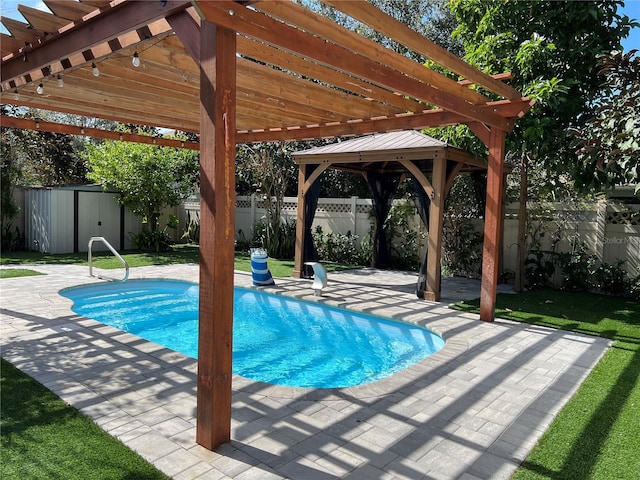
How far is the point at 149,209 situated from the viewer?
1478 cm

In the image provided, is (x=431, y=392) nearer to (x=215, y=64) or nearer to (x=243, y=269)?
(x=215, y=64)

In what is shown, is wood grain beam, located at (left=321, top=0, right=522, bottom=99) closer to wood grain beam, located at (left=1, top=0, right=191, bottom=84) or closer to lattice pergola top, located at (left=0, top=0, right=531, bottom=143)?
lattice pergola top, located at (left=0, top=0, right=531, bottom=143)

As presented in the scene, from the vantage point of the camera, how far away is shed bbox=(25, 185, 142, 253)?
13.9m

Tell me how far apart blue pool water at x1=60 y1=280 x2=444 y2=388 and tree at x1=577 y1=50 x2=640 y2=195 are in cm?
314

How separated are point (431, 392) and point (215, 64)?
3.37 meters

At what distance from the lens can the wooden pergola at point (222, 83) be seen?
3041 mm

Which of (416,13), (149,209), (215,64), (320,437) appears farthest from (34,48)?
(416,13)

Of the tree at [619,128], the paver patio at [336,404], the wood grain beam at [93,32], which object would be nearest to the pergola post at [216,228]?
the paver patio at [336,404]

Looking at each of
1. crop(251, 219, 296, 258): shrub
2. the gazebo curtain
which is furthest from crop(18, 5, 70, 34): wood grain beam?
crop(251, 219, 296, 258): shrub

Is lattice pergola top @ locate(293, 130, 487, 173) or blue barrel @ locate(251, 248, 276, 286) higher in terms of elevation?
lattice pergola top @ locate(293, 130, 487, 173)

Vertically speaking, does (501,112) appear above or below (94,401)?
above

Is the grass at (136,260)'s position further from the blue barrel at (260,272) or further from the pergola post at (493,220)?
the pergola post at (493,220)

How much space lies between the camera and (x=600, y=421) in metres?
3.73

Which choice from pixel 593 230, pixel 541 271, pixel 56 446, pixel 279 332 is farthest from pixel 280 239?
pixel 56 446
